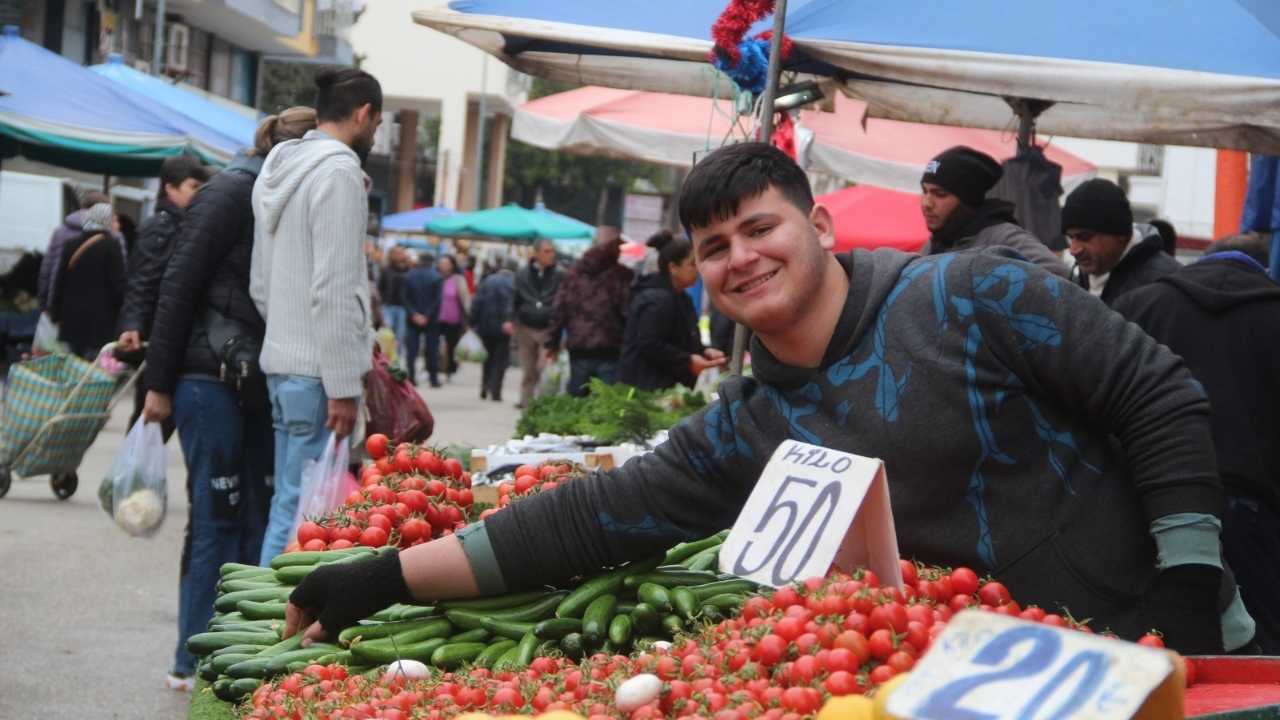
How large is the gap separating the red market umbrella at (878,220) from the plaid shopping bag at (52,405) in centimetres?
686

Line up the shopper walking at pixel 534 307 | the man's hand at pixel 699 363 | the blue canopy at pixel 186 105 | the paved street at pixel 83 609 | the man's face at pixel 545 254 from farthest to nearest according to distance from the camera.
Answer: the shopper walking at pixel 534 307
the man's face at pixel 545 254
the blue canopy at pixel 186 105
the man's hand at pixel 699 363
the paved street at pixel 83 609

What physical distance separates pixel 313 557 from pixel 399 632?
622mm

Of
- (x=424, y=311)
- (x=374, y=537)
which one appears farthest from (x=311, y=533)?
(x=424, y=311)

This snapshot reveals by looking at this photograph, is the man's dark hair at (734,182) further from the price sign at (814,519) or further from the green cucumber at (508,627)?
the green cucumber at (508,627)

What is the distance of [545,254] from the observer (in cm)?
1847

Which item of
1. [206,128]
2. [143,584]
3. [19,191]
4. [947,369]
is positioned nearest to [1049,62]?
[947,369]

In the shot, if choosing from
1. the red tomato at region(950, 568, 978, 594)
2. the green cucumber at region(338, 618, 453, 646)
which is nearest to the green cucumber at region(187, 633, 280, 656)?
the green cucumber at region(338, 618, 453, 646)

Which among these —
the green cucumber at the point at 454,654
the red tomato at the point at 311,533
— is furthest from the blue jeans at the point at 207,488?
the green cucumber at the point at 454,654

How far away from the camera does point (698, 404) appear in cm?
917

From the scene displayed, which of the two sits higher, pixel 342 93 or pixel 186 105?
pixel 342 93

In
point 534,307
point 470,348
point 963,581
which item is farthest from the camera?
point 470,348

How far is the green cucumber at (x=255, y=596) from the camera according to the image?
4.03 m

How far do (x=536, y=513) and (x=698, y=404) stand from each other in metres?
5.73

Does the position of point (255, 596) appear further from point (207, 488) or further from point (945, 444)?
point (207, 488)
